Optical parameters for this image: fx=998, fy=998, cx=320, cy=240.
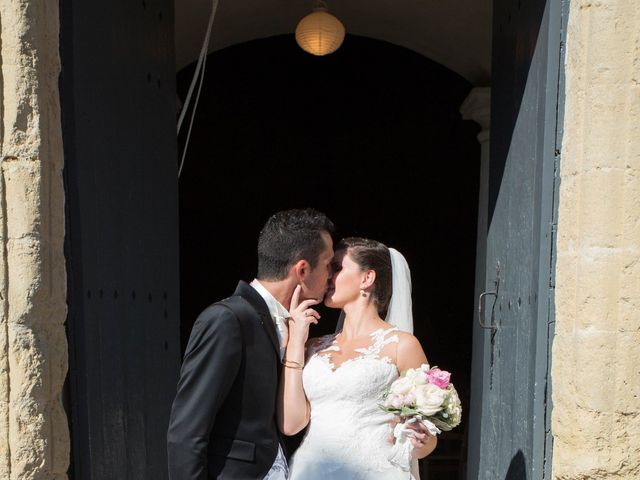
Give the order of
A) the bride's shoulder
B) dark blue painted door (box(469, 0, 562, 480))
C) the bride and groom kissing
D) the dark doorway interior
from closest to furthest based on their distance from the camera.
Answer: the bride and groom kissing < dark blue painted door (box(469, 0, 562, 480)) < the bride's shoulder < the dark doorway interior

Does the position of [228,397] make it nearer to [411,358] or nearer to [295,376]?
[295,376]

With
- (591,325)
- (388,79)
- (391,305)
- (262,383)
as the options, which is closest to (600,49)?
(591,325)

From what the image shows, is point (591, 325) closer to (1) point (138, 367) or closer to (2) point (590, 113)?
(2) point (590, 113)

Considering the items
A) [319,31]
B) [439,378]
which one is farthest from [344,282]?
[319,31]

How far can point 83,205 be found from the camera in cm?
352

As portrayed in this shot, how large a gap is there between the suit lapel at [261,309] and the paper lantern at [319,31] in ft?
9.35

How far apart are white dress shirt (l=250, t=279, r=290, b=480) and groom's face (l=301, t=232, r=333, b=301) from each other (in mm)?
114

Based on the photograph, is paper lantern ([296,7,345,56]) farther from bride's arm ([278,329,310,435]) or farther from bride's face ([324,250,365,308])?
bride's arm ([278,329,310,435])

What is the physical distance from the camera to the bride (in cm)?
346

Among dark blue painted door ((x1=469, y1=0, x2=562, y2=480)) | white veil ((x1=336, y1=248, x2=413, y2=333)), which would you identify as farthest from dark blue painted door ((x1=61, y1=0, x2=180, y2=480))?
dark blue painted door ((x1=469, y1=0, x2=562, y2=480))

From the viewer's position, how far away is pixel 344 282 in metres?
3.69

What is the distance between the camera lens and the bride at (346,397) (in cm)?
346

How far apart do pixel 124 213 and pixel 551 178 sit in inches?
64.5

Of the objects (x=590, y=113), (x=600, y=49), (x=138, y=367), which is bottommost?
(x=138, y=367)
